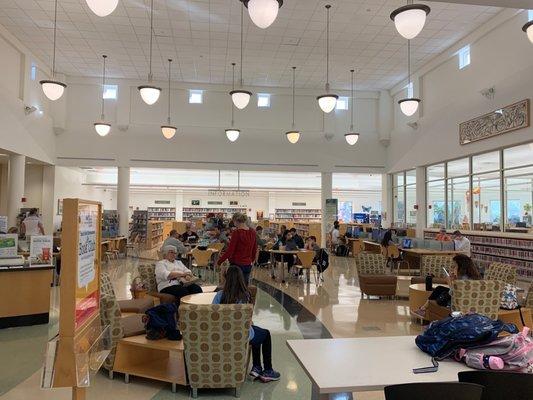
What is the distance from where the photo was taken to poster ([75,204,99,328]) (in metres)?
2.19

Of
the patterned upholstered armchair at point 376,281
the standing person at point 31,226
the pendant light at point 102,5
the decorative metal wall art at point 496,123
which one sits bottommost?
the patterned upholstered armchair at point 376,281

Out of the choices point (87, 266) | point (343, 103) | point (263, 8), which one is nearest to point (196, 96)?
point (343, 103)

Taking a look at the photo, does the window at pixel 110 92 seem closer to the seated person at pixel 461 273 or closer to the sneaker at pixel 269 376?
the seated person at pixel 461 273

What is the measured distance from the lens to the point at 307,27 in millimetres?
10344

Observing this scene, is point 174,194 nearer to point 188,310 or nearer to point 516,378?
point 188,310

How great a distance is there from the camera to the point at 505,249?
30.8 feet

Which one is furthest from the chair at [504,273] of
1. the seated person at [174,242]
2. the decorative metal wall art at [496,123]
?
the seated person at [174,242]

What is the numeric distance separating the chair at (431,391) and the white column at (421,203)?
12621 mm

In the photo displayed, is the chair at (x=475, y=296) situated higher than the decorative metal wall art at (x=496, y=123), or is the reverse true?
the decorative metal wall art at (x=496, y=123)

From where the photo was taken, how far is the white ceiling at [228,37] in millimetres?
9453

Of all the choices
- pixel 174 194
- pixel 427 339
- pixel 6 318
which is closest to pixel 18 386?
pixel 6 318

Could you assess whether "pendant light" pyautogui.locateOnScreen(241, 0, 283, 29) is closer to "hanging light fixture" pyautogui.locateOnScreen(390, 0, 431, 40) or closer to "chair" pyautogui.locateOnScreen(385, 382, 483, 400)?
"hanging light fixture" pyautogui.locateOnScreen(390, 0, 431, 40)

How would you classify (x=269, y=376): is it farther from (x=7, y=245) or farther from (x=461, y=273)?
(x=7, y=245)

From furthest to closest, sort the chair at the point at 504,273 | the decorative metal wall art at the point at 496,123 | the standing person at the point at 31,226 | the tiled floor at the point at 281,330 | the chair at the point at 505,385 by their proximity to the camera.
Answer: the standing person at the point at 31,226
the decorative metal wall art at the point at 496,123
the chair at the point at 504,273
the tiled floor at the point at 281,330
the chair at the point at 505,385
